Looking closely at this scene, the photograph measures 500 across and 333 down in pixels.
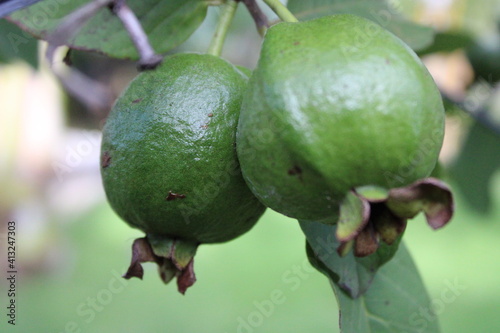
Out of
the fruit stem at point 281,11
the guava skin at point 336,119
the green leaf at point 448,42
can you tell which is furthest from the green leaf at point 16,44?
the green leaf at point 448,42

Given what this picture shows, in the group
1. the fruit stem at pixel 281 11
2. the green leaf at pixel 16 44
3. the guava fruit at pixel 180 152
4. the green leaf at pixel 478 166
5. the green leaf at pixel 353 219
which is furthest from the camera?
the green leaf at pixel 478 166

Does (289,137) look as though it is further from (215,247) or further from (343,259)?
(215,247)

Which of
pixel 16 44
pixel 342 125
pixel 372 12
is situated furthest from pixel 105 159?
pixel 372 12

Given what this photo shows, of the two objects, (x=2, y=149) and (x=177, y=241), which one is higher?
(x=177, y=241)

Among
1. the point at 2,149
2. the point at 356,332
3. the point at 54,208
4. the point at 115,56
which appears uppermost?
the point at 115,56

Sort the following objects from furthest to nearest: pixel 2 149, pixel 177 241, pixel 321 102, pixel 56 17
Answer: pixel 2 149
pixel 56 17
pixel 177 241
pixel 321 102

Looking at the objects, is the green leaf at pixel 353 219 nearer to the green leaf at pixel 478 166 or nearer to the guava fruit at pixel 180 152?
the guava fruit at pixel 180 152

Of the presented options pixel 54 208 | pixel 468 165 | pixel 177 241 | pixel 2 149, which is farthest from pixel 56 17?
pixel 54 208

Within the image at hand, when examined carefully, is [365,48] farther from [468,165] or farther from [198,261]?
[198,261]
